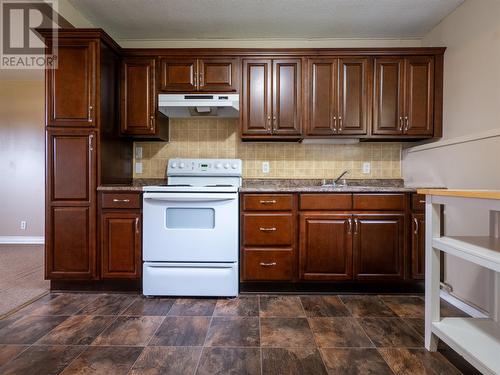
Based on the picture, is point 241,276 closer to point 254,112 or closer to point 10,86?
point 254,112

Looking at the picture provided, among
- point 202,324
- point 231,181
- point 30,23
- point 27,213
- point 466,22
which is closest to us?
point 202,324

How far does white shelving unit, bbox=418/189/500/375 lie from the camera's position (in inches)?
48.4

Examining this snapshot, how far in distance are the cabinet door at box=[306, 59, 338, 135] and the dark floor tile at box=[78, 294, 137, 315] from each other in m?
2.07

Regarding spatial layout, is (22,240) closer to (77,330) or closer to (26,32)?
(26,32)

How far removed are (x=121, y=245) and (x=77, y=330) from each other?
0.69 m

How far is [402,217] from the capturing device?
2.36 metres

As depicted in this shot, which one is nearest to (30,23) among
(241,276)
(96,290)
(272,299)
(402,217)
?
(96,290)

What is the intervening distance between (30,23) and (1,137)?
240 cm

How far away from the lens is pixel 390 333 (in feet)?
5.90

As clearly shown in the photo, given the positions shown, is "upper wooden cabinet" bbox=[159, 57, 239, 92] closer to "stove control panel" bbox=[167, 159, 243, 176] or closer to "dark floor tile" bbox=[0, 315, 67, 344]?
"stove control panel" bbox=[167, 159, 243, 176]

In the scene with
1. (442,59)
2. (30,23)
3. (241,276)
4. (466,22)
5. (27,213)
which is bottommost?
(241,276)

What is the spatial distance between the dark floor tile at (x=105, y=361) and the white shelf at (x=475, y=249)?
169cm

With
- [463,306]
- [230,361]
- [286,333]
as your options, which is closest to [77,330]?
[230,361]

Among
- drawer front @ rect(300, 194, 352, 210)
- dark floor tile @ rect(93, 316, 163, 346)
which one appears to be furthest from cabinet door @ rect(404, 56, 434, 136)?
dark floor tile @ rect(93, 316, 163, 346)
